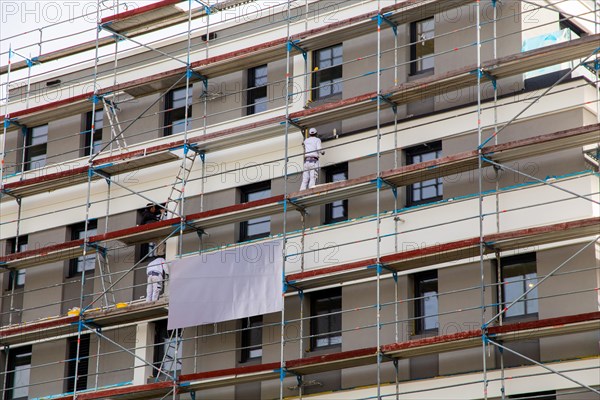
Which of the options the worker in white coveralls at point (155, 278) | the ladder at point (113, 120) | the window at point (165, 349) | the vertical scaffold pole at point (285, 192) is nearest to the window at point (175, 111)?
the ladder at point (113, 120)

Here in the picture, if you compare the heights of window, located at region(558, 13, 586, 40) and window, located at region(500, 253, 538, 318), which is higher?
window, located at region(558, 13, 586, 40)

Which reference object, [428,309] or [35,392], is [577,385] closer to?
[428,309]

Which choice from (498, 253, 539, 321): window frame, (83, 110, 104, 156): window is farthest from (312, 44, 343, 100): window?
(498, 253, 539, 321): window frame

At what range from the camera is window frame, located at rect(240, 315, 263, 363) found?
34812mm

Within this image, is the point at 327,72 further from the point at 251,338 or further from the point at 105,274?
the point at 105,274

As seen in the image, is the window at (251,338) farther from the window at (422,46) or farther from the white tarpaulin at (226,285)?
the window at (422,46)

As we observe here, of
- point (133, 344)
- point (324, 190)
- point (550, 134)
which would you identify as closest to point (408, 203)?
point (324, 190)

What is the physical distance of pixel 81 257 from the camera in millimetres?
A: 39062

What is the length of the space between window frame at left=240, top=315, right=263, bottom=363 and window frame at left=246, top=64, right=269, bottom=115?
5.48 m

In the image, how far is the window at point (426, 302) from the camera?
107 ft

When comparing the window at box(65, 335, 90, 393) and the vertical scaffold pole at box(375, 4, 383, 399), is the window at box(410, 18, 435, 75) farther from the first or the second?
the window at box(65, 335, 90, 393)

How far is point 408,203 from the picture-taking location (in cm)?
3384

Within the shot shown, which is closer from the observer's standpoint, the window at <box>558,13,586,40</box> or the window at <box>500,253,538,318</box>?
the window at <box>500,253,538,318</box>

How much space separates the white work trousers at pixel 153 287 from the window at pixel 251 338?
2.28m
